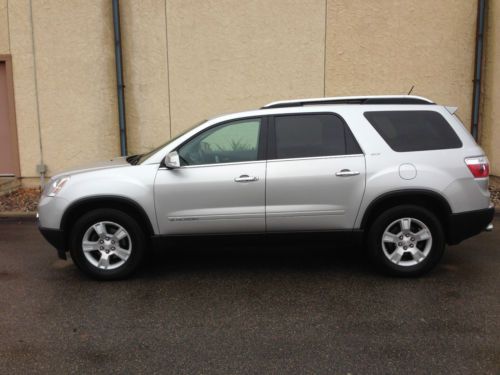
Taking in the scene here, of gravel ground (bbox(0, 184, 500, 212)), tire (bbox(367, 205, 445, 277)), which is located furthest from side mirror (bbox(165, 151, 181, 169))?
gravel ground (bbox(0, 184, 500, 212))

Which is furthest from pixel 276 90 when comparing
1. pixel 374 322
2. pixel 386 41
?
pixel 374 322

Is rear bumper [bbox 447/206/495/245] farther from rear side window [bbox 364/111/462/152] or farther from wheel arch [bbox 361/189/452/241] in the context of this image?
rear side window [bbox 364/111/462/152]

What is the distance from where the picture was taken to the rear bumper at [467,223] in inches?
197

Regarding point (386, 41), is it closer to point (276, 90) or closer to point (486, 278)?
point (276, 90)

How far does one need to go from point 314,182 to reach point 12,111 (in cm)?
750

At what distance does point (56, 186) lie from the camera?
203 inches

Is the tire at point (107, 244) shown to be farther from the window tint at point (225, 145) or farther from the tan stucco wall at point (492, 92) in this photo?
the tan stucco wall at point (492, 92)

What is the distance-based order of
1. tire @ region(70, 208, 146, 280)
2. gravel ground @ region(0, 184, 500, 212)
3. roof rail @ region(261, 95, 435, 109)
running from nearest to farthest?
tire @ region(70, 208, 146, 280) → roof rail @ region(261, 95, 435, 109) → gravel ground @ region(0, 184, 500, 212)

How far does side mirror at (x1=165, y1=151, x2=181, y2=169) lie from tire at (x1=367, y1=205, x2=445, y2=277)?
206cm

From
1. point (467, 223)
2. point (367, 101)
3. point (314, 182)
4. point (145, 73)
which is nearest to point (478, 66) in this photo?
point (367, 101)

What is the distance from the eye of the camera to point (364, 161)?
502 centimetres

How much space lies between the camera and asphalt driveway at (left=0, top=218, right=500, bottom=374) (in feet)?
11.4

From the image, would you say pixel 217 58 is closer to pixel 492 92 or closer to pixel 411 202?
pixel 492 92

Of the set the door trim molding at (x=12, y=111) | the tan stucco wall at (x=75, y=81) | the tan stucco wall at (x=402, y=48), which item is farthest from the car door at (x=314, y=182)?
the door trim molding at (x=12, y=111)
